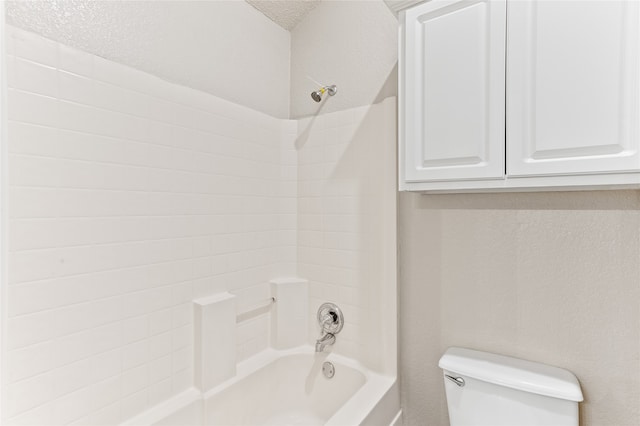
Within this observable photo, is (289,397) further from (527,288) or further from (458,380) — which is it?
(527,288)

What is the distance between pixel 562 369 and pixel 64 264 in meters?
1.79

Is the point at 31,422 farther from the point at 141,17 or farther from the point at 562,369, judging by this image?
the point at 562,369

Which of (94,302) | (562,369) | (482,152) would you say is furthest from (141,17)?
(562,369)

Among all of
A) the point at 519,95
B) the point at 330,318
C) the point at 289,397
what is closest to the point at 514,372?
the point at 330,318

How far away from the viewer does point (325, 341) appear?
6.02 ft

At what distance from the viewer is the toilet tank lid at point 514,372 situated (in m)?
1.18

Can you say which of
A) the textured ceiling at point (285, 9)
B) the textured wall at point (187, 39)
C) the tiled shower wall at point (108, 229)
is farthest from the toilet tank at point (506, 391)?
the textured ceiling at point (285, 9)

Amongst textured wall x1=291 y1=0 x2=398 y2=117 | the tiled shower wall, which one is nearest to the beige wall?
textured wall x1=291 y1=0 x2=398 y2=117

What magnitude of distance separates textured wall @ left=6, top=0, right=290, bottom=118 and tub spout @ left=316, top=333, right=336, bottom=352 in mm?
1269

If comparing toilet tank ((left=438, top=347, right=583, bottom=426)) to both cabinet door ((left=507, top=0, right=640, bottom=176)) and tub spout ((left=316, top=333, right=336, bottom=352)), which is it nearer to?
tub spout ((left=316, top=333, right=336, bottom=352))

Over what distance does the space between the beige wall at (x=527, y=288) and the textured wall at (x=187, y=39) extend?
1.03 m

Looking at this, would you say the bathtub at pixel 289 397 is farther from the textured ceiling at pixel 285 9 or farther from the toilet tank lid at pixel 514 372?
the textured ceiling at pixel 285 9

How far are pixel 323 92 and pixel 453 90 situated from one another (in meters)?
0.80

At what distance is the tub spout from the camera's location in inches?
71.9
